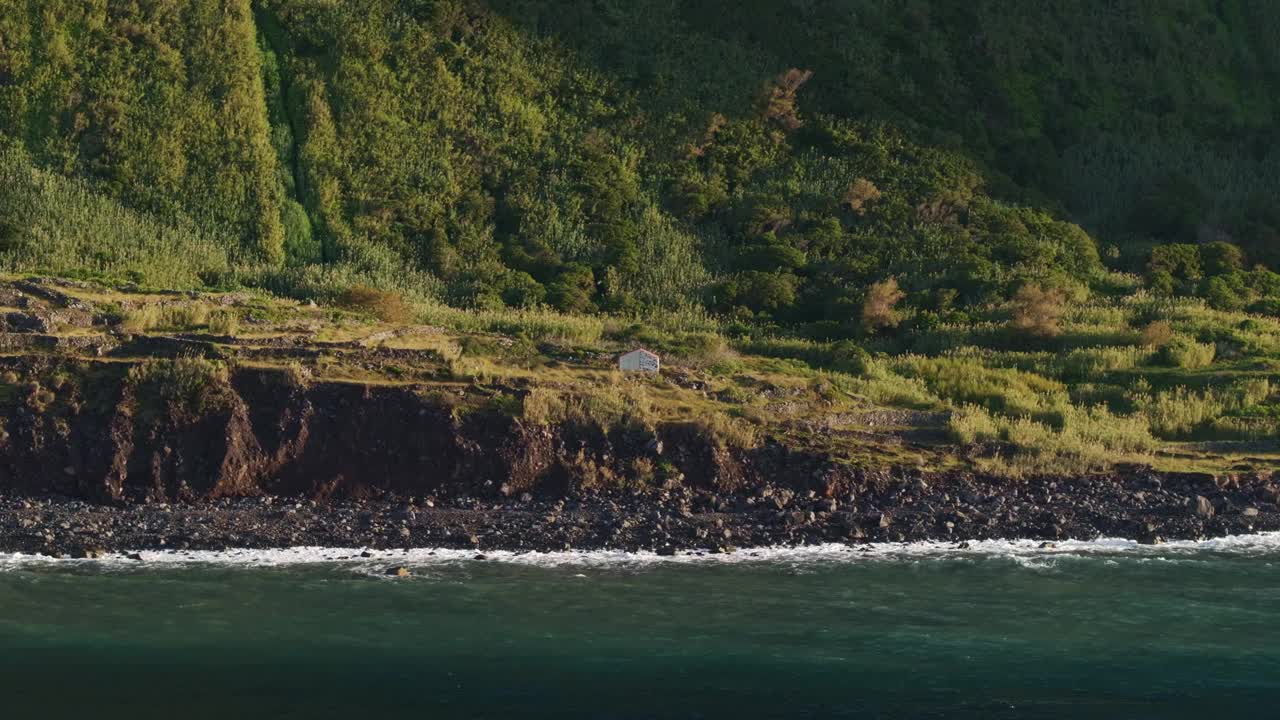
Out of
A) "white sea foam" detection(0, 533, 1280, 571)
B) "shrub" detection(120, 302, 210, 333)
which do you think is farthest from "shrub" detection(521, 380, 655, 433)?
"shrub" detection(120, 302, 210, 333)

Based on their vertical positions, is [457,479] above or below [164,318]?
below

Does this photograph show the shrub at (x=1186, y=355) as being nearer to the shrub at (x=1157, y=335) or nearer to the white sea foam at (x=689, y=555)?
the shrub at (x=1157, y=335)

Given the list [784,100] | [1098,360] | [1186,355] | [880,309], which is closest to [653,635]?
[1098,360]

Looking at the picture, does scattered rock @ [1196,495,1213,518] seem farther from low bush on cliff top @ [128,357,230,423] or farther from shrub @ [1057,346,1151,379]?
low bush on cliff top @ [128,357,230,423]

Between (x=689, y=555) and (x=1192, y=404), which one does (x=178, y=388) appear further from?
(x=1192, y=404)

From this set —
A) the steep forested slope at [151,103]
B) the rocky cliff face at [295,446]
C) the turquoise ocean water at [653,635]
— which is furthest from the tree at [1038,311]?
the steep forested slope at [151,103]

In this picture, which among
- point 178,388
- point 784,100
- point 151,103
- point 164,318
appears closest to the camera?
point 178,388

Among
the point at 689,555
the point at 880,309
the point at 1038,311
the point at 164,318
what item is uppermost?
the point at 1038,311
